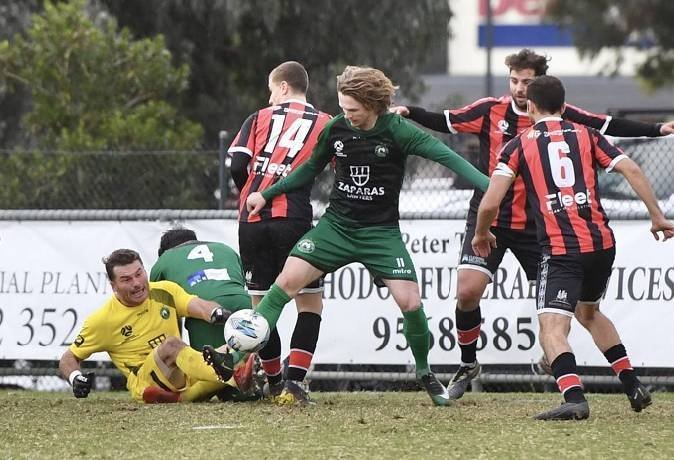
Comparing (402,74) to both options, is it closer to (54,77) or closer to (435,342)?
(54,77)

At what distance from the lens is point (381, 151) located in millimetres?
8117

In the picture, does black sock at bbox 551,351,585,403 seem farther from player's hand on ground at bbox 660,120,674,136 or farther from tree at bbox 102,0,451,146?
tree at bbox 102,0,451,146

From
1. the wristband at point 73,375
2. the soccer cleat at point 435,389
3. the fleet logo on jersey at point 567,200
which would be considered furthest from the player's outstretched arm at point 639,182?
the wristband at point 73,375

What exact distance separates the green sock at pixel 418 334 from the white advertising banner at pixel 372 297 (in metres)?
2.22

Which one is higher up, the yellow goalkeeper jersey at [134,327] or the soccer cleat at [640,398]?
the yellow goalkeeper jersey at [134,327]

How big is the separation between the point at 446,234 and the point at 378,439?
13.8ft

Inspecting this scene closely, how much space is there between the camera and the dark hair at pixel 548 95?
7.72 metres

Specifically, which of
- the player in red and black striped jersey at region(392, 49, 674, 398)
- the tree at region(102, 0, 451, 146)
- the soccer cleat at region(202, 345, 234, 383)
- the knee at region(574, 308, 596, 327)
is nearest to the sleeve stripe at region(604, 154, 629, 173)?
the knee at region(574, 308, 596, 327)

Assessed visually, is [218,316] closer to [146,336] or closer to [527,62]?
[146,336]

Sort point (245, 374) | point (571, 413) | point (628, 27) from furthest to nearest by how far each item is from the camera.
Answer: point (628, 27)
point (245, 374)
point (571, 413)

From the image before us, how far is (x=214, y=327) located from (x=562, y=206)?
2645 millimetres

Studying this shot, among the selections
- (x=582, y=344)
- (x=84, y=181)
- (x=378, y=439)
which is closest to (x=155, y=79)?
(x=84, y=181)

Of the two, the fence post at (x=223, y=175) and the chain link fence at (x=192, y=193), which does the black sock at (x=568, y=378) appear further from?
the fence post at (x=223, y=175)

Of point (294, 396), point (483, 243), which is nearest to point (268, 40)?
point (294, 396)
